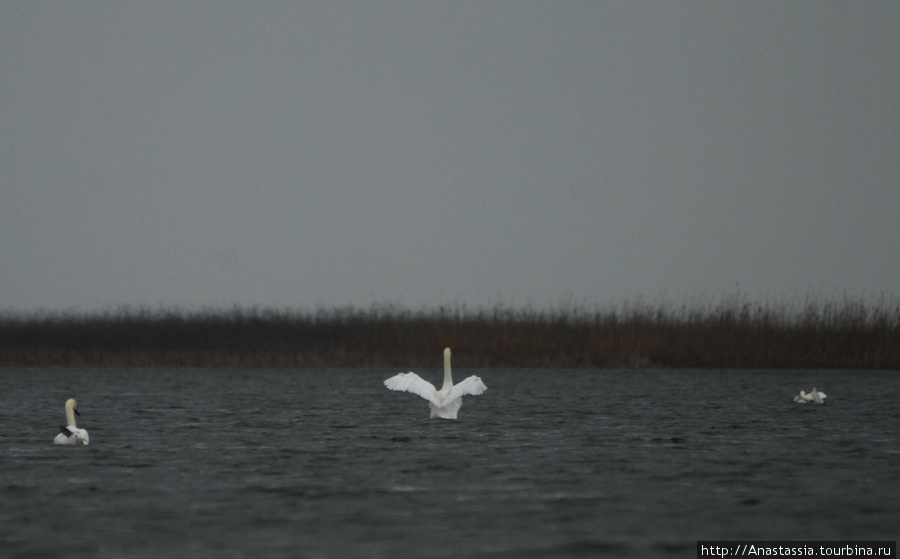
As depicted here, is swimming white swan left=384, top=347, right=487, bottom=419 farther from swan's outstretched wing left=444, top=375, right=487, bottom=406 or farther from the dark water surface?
the dark water surface

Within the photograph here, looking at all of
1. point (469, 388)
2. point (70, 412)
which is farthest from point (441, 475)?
point (70, 412)

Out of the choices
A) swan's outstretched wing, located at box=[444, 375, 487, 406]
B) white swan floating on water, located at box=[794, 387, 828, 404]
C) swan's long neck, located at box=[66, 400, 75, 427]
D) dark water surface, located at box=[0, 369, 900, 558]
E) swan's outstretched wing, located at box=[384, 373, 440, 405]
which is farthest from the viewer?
white swan floating on water, located at box=[794, 387, 828, 404]

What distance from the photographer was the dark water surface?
31.9ft

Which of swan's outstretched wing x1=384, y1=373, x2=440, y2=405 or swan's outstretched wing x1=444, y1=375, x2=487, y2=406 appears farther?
swan's outstretched wing x1=384, y1=373, x2=440, y2=405

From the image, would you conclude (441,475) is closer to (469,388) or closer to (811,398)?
(469,388)

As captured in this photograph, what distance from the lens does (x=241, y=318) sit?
3906 centimetres

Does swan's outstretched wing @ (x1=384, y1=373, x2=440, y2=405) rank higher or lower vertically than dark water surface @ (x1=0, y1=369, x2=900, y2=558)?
higher

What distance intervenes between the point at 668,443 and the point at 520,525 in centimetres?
665

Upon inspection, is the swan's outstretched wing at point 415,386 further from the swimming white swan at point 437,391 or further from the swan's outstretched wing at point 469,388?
the swan's outstretched wing at point 469,388

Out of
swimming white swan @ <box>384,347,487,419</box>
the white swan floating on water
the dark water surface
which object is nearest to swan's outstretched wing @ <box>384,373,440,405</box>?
swimming white swan @ <box>384,347,487,419</box>

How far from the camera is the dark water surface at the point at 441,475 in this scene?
9711 millimetres

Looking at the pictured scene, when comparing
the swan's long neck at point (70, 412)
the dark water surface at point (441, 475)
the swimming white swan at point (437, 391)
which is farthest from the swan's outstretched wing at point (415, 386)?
the swan's long neck at point (70, 412)

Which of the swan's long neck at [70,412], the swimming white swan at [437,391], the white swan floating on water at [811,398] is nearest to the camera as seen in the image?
the swan's long neck at [70,412]

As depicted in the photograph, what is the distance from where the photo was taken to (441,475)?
13055 millimetres
